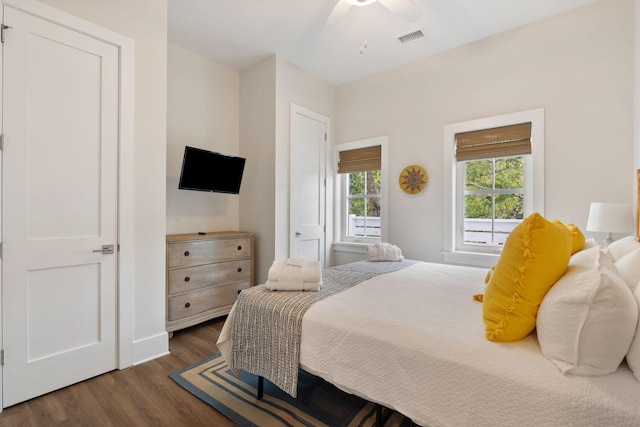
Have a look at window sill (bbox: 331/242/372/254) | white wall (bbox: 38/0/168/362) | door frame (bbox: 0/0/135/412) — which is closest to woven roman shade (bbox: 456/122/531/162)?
window sill (bbox: 331/242/372/254)

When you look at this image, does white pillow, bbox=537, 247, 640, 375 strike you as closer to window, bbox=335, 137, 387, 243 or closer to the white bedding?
the white bedding

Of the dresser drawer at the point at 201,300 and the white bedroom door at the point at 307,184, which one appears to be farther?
the white bedroom door at the point at 307,184

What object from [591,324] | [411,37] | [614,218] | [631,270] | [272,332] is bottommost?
[272,332]

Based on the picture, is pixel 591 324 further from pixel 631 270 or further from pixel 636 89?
pixel 636 89

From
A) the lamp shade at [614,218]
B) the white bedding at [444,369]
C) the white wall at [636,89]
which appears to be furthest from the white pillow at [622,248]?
the white bedding at [444,369]

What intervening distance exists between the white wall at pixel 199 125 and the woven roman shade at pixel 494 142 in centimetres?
264

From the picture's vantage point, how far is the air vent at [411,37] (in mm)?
3144

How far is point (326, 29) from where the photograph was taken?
262 centimetres

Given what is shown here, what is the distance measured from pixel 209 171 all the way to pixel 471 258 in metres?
2.94

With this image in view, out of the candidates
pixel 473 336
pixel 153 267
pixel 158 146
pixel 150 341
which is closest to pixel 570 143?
pixel 473 336

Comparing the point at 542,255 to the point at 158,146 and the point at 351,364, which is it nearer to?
the point at 351,364

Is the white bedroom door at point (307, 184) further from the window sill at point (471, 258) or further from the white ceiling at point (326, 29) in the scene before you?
the window sill at point (471, 258)

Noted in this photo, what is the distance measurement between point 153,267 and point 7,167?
110 centimetres

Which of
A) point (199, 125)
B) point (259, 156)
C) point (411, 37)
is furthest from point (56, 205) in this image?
point (411, 37)
